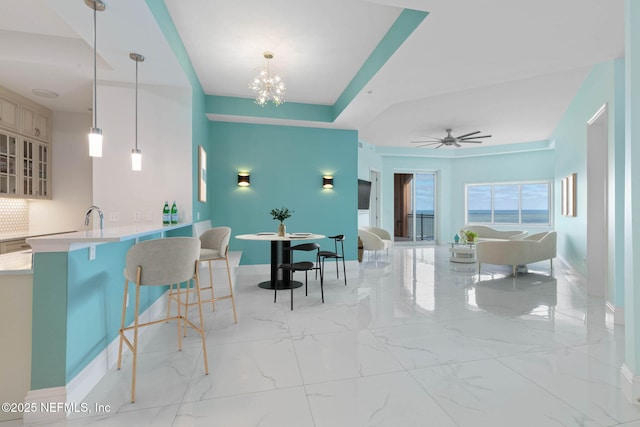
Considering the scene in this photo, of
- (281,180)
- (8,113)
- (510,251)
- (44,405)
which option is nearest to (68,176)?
(8,113)

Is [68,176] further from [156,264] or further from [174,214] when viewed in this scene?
[156,264]

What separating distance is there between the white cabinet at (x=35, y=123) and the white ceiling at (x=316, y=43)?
20 centimetres

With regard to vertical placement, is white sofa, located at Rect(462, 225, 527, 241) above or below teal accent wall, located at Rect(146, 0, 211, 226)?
below

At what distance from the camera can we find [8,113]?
13.5 ft

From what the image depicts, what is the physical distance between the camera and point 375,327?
3.19 metres

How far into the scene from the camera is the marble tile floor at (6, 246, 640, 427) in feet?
6.05

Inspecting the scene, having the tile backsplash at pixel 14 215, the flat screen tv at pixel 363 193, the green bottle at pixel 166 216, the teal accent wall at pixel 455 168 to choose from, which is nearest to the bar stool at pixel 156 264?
the green bottle at pixel 166 216

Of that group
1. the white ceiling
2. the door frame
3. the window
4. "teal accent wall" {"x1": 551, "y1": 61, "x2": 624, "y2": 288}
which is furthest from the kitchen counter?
the window

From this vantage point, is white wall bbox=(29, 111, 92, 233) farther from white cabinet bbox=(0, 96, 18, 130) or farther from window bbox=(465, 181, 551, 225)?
window bbox=(465, 181, 551, 225)

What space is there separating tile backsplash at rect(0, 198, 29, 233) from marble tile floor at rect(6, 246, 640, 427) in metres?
3.20

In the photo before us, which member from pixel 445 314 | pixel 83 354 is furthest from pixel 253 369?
pixel 445 314

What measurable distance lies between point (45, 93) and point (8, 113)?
0.52 meters

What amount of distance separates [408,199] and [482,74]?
8.18 metres

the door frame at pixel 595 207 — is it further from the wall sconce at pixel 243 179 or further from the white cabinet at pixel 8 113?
the white cabinet at pixel 8 113
